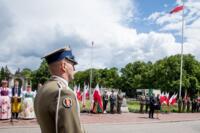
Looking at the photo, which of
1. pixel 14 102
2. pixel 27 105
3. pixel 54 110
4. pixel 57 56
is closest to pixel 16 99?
pixel 14 102

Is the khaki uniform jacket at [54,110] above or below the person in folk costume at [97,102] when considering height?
above

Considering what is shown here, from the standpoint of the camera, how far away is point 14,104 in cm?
1853

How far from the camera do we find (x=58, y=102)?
98.6 inches

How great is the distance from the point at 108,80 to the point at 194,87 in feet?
187

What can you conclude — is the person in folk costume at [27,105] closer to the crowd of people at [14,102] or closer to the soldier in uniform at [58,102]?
Result: the crowd of people at [14,102]

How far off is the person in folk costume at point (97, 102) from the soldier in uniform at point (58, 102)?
22986 mm

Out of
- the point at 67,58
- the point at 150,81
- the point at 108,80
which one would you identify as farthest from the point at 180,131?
the point at 108,80

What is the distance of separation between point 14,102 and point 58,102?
16.6 metres

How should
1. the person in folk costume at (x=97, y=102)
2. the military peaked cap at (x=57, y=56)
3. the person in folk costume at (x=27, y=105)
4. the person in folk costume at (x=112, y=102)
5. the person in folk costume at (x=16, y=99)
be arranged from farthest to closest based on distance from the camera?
the person in folk costume at (x=112, y=102)
the person in folk costume at (x=97, y=102)
the person in folk costume at (x=27, y=105)
the person in folk costume at (x=16, y=99)
the military peaked cap at (x=57, y=56)

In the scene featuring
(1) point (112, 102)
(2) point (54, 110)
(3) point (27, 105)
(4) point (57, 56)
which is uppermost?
(4) point (57, 56)

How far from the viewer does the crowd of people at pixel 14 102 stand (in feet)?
58.8

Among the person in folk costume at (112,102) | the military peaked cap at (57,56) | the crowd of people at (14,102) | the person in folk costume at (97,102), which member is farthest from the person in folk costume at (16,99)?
the military peaked cap at (57,56)

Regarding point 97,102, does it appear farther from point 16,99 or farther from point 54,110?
point 54,110

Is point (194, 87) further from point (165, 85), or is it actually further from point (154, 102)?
point (154, 102)
